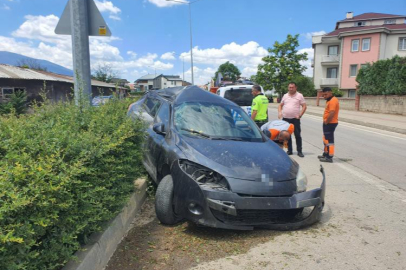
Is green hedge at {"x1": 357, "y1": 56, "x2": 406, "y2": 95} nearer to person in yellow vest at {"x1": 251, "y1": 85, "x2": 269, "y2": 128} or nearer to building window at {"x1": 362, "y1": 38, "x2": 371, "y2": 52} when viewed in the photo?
person in yellow vest at {"x1": 251, "y1": 85, "x2": 269, "y2": 128}

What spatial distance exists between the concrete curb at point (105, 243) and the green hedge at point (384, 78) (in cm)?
2190

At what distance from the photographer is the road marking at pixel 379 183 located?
16.8 ft

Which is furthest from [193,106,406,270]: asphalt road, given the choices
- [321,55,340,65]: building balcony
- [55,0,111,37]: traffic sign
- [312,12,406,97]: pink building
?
[321,55,340,65]: building balcony

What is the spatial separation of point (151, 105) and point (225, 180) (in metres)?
3.29

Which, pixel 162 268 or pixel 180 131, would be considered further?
pixel 180 131

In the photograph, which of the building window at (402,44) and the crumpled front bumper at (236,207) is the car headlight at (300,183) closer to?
the crumpled front bumper at (236,207)

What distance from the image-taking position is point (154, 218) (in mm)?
4094

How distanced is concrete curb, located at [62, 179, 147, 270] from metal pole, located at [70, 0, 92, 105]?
2.09 meters

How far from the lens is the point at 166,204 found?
3.66 meters

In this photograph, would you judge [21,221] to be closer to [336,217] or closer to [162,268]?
[162,268]

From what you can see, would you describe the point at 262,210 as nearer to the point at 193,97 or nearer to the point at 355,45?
the point at 193,97

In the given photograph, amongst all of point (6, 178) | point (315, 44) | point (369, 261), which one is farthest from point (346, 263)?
point (315, 44)

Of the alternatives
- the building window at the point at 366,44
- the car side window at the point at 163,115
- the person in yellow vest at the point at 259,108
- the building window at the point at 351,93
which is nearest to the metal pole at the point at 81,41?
the car side window at the point at 163,115

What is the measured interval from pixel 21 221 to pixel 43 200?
17 centimetres
